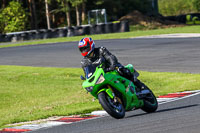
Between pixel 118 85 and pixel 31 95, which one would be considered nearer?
pixel 118 85

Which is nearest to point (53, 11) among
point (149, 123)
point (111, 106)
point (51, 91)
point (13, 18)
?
point (13, 18)

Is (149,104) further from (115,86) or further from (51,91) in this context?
(51,91)

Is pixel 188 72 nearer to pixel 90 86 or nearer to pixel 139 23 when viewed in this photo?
pixel 90 86

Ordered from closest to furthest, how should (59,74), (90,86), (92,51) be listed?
(90,86) → (92,51) → (59,74)

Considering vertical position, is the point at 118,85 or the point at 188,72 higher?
the point at 118,85

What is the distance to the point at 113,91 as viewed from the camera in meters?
7.61

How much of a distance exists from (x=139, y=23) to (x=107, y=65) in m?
45.2

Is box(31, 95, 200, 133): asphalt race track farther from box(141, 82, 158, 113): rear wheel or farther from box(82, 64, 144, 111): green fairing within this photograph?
box(82, 64, 144, 111): green fairing

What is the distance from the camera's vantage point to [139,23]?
52562mm

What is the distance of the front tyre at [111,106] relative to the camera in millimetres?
7293

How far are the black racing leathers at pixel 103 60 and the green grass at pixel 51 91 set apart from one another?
1641 mm

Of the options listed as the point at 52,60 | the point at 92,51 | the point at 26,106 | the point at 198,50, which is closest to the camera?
the point at 92,51

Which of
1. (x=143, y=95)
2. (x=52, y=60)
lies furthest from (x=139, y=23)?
(x=143, y=95)

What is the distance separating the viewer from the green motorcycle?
7.30 m
